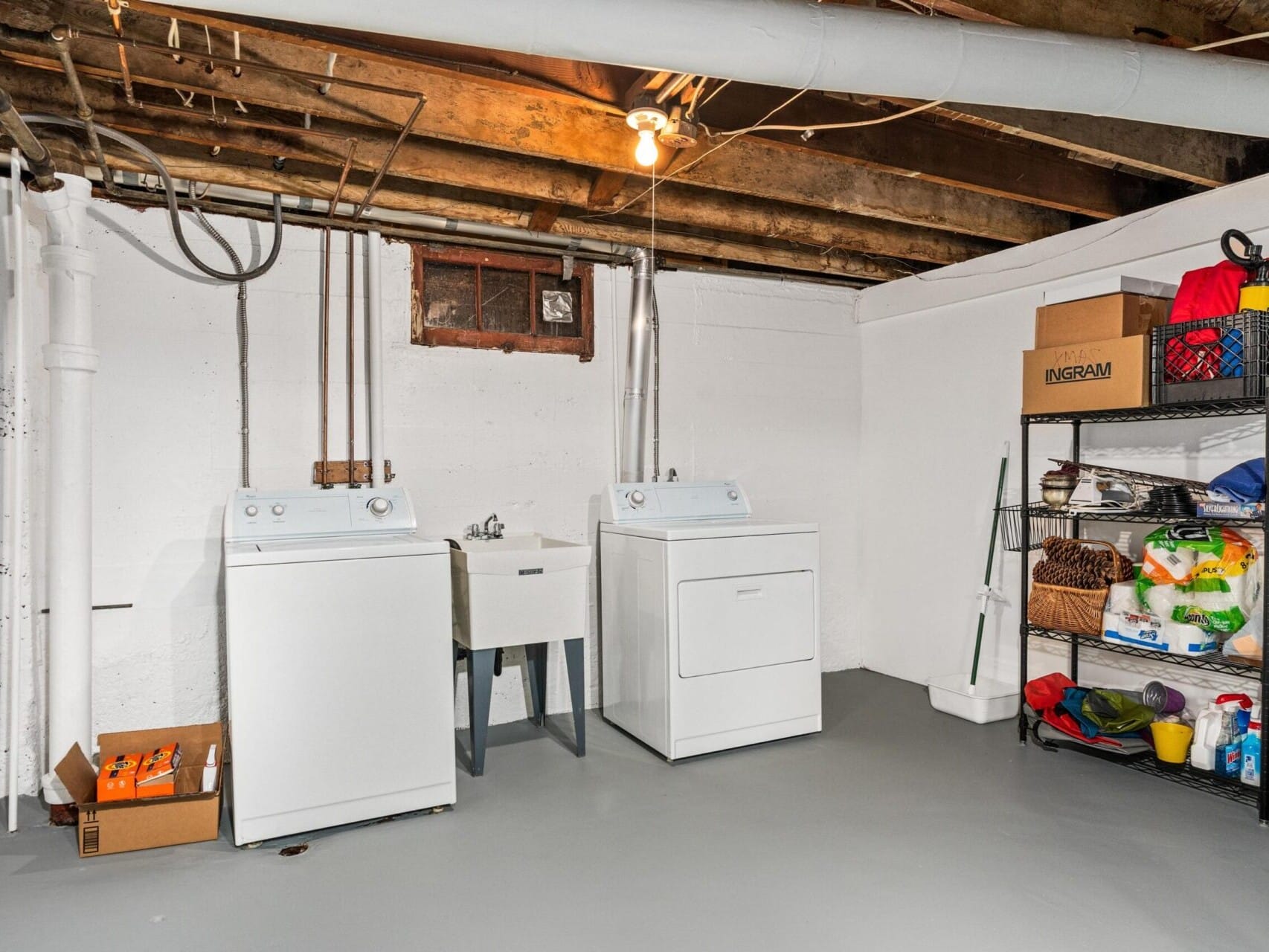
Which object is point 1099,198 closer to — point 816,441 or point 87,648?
point 816,441

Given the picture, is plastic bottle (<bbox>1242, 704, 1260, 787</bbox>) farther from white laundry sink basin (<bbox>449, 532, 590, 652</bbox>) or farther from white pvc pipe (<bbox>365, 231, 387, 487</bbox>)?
white pvc pipe (<bbox>365, 231, 387, 487</bbox>)

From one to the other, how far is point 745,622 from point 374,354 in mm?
1845

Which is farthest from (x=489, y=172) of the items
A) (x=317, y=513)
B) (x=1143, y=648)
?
(x=1143, y=648)

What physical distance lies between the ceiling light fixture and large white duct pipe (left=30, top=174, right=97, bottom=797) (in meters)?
1.82

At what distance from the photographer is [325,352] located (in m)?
3.29

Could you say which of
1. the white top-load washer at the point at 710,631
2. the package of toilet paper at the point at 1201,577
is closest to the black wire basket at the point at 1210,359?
the package of toilet paper at the point at 1201,577

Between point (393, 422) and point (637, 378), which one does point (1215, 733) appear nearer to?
point (637, 378)

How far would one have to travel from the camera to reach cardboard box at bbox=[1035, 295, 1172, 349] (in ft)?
9.53

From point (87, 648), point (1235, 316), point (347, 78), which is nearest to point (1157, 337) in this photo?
point (1235, 316)

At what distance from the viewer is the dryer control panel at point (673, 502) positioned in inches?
141

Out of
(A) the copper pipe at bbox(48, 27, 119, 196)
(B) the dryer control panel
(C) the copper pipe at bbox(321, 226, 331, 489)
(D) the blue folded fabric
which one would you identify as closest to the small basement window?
(C) the copper pipe at bbox(321, 226, 331, 489)

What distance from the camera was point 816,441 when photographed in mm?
4484

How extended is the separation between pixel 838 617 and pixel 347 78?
11.5ft

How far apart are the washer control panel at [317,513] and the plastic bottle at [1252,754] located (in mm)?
2983
